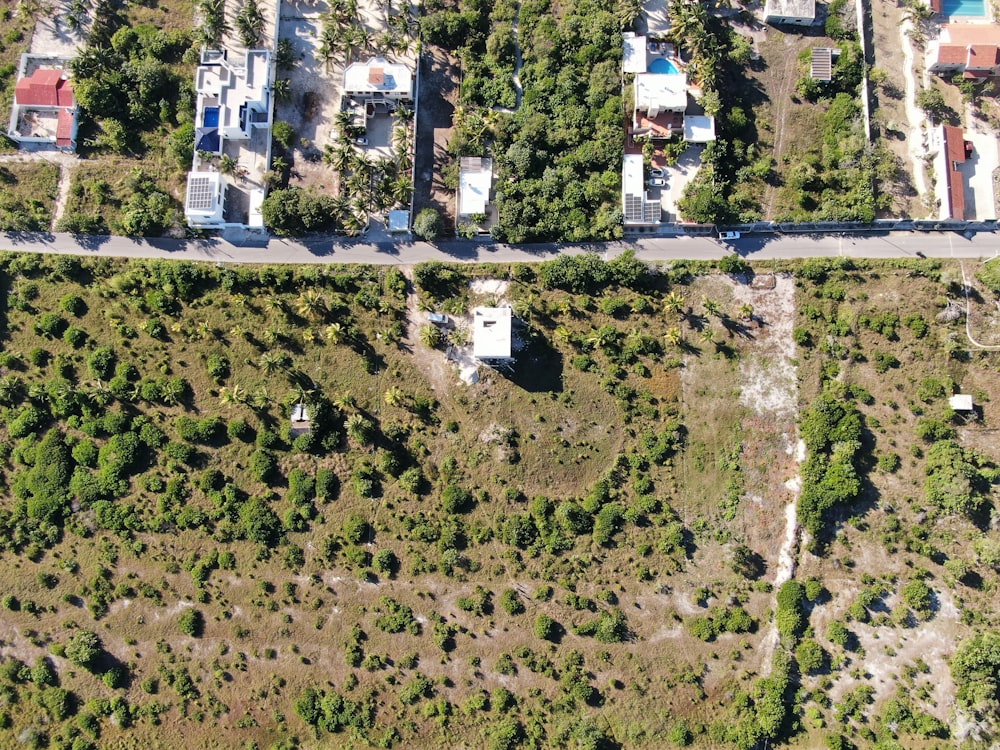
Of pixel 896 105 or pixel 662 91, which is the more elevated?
pixel 896 105

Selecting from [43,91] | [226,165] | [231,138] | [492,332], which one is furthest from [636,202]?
[43,91]

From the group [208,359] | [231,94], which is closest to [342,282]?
[208,359]

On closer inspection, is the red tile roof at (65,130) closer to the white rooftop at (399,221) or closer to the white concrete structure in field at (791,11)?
the white rooftop at (399,221)

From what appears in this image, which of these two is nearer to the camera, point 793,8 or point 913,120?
point 793,8

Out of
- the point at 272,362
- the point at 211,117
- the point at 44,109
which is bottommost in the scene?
the point at 272,362

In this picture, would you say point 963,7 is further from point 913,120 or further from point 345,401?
point 345,401

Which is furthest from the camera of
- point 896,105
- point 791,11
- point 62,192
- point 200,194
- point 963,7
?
point 963,7

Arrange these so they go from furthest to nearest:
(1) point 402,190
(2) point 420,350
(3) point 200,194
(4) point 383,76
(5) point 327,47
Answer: (5) point 327,47 → (2) point 420,350 → (1) point 402,190 → (4) point 383,76 → (3) point 200,194
